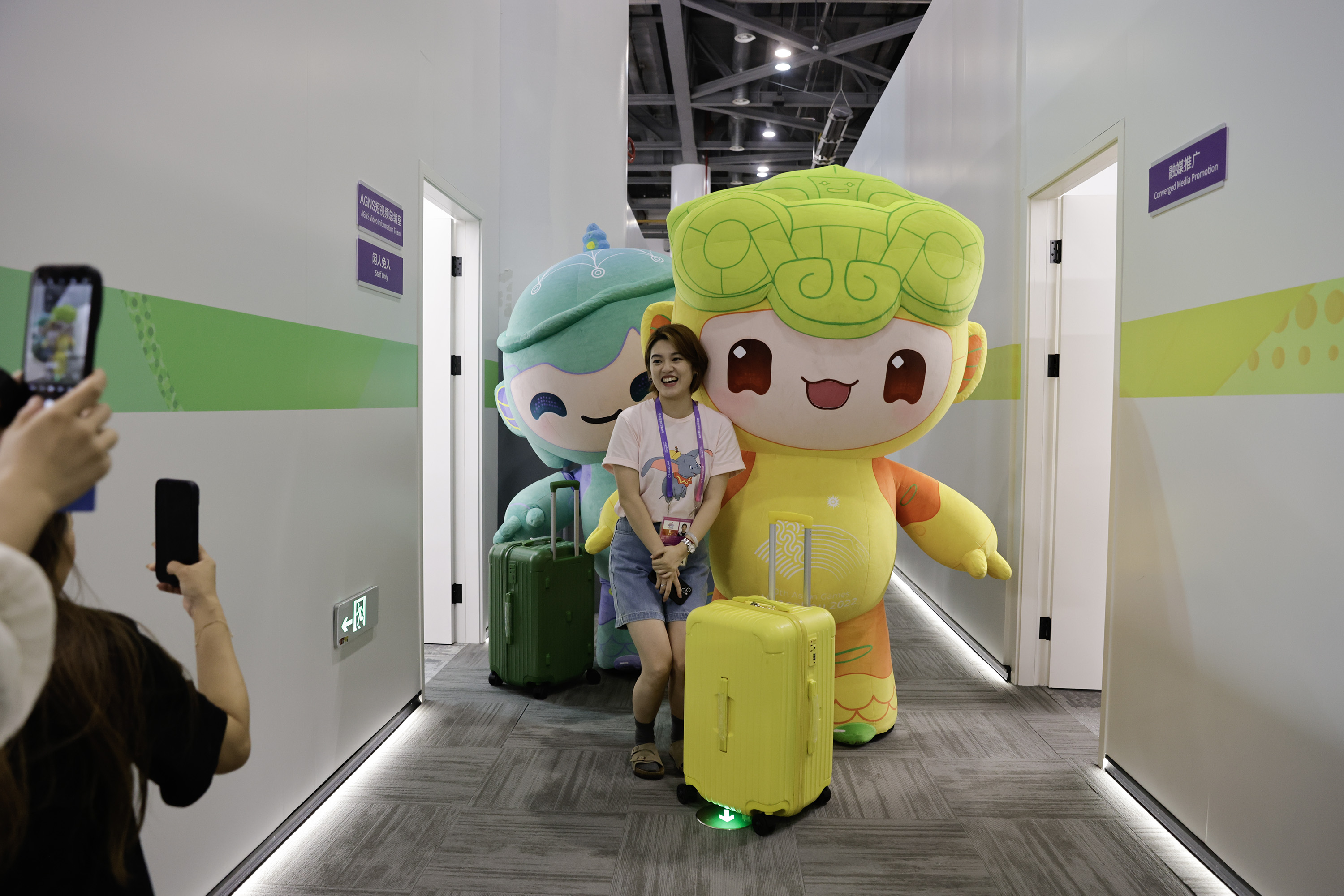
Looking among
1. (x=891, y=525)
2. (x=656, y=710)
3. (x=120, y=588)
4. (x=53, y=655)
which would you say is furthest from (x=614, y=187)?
(x=53, y=655)

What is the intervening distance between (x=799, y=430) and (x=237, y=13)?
1.89 metres

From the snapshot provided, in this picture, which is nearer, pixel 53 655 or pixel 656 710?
pixel 53 655

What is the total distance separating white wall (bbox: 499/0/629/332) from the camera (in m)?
4.24

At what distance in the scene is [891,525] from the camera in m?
2.77

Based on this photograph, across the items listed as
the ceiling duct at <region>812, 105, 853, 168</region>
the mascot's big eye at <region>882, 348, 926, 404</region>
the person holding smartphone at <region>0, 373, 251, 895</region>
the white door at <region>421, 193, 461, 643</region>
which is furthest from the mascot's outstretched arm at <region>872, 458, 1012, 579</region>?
the ceiling duct at <region>812, 105, 853, 168</region>

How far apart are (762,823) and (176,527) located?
5.83ft

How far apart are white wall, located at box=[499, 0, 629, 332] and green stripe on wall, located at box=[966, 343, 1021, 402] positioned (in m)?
2.31

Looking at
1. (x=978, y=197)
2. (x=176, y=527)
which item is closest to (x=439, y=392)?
(x=978, y=197)

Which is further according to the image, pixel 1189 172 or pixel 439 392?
pixel 439 392

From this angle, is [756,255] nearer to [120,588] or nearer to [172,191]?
[172,191]

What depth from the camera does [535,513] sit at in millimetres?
3529

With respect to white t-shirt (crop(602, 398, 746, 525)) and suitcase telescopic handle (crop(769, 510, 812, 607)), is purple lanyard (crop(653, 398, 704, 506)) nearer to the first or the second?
white t-shirt (crop(602, 398, 746, 525))

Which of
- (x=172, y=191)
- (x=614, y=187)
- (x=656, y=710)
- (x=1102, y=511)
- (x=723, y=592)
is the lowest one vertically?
(x=656, y=710)

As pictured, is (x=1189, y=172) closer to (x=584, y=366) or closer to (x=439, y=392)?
(x=584, y=366)
